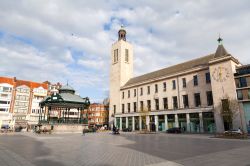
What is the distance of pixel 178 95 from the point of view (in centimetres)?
4622

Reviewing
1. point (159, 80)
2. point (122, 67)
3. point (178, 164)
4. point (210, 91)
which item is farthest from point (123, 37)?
point (178, 164)

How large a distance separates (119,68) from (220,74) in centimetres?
3712

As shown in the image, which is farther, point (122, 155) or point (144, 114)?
point (144, 114)

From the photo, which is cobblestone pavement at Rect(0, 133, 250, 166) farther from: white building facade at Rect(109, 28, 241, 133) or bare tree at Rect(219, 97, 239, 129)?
white building facade at Rect(109, 28, 241, 133)

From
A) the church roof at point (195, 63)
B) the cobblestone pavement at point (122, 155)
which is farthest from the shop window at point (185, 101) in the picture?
the cobblestone pavement at point (122, 155)

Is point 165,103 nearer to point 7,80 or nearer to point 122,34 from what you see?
point 122,34

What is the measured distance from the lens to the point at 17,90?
71.4 m

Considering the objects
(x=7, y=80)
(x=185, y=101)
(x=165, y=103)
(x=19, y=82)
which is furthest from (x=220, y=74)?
(x=7, y=80)

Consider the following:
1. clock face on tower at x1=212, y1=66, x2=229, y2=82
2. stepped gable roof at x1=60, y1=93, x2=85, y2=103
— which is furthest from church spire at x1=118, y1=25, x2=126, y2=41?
clock face on tower at x1=212, y1=66, x2=229, y2=82

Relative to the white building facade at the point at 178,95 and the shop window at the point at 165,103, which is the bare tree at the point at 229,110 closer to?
the white building facade at the point at 178,95

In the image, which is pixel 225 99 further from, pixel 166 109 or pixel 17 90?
pixel 17 90

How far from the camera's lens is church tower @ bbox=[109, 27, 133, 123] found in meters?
66.6

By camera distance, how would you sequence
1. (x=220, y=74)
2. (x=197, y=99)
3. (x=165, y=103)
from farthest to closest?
(x=165, y=103), (x=197, y=99), (x=220, y=74)

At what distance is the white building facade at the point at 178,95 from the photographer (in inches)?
1428
